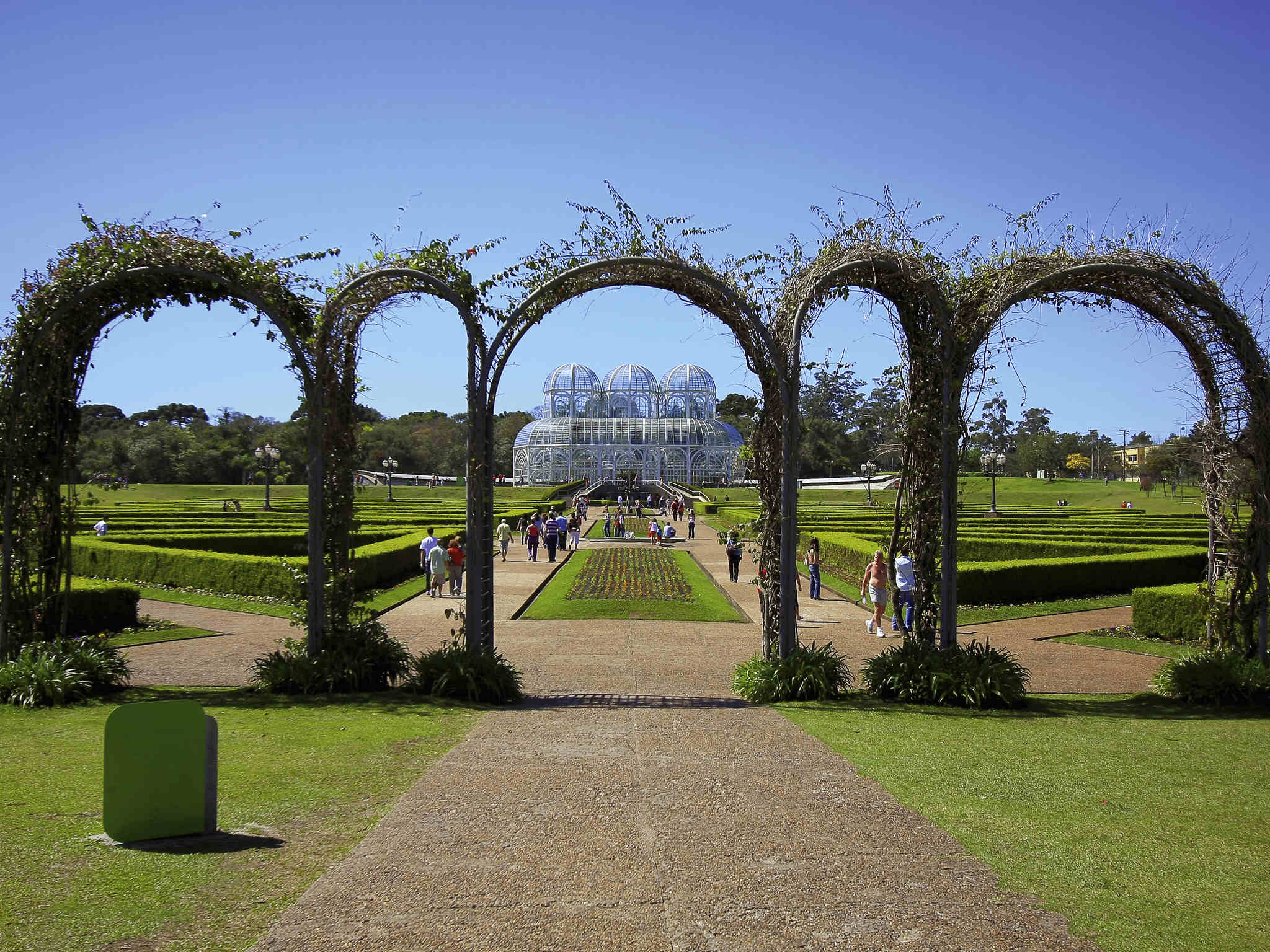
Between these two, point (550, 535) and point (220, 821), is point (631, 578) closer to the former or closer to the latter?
point (550, 535)

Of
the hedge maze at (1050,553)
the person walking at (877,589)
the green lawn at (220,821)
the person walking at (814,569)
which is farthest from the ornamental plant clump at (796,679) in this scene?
the person walking at (814,569)

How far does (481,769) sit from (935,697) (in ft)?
13.6

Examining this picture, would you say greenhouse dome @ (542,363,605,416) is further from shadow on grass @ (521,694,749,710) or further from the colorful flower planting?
shadow on grass @ (521,694,749,710)

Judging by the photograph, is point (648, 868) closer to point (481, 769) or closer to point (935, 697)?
point (481, 769)

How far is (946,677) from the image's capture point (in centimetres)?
775

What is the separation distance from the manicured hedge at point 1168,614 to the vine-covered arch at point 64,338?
421 inches

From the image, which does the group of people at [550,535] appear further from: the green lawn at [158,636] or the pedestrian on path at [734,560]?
the green lawn at [158,636]

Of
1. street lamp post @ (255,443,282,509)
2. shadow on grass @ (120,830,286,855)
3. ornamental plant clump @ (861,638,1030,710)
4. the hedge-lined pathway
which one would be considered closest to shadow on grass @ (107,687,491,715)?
the hedge-lined pathway

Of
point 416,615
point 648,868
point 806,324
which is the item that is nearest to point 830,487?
point 416,615

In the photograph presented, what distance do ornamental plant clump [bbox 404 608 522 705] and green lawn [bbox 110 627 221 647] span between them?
5.21 m

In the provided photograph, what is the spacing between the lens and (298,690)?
796 centimetres

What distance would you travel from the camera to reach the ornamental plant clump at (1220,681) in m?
7.80

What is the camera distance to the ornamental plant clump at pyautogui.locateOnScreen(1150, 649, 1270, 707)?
7.80m

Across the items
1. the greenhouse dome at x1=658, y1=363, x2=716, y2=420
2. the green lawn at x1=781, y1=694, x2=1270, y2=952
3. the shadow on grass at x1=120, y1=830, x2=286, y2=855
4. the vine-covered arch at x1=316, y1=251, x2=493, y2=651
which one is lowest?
the green lawn at x1=781, y1=694, x2=1270, y2=952
